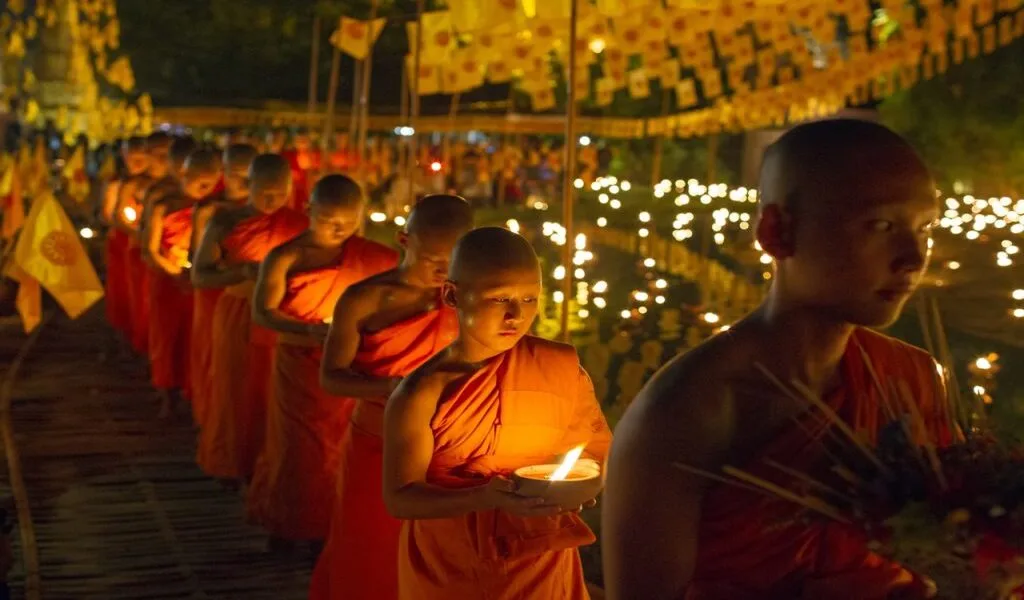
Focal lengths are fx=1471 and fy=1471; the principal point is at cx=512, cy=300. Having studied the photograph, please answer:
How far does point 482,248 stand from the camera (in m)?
Answer: 3.60

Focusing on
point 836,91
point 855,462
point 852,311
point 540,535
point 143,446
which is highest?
point 836,91

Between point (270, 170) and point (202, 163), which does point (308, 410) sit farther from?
point (202, 163)

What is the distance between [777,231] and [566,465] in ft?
4.19

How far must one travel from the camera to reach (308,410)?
251 inches

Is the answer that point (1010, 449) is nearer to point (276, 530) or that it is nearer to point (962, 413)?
point (962, 413)

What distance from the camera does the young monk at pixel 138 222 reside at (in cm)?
1184

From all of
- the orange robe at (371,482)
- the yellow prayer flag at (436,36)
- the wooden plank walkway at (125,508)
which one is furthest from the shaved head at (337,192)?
the yellow prayer flag at (436,36)

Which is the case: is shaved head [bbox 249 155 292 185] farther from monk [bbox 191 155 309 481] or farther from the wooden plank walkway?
the wooden plank walkway

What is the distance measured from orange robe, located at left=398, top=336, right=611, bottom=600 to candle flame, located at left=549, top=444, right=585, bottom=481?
0.68ft

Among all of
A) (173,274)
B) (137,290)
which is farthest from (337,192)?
(137,290)

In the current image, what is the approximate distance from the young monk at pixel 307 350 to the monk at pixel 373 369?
124 centimetres

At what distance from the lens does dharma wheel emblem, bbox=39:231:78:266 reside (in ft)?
27.2

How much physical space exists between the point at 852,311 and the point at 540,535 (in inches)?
60.6

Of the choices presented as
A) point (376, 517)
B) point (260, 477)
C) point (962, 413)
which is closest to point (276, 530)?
point (260, 477)
